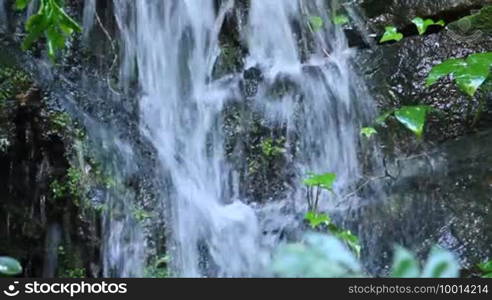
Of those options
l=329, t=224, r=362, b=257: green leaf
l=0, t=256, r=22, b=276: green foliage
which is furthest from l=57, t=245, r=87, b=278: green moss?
l=0, t=256, r=22, b=276: green foliage

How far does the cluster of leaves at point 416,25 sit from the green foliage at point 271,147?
81 centimetres

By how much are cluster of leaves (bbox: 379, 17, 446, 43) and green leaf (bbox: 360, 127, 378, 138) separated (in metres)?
0.54

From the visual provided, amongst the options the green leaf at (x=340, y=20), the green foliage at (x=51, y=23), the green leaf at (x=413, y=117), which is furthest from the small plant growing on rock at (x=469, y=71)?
the green foliage at (x=51, y=23)

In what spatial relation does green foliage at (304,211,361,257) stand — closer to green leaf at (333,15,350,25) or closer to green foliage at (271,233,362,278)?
green leaf at (333,15,350,25)

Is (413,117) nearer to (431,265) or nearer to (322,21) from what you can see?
(322,21)

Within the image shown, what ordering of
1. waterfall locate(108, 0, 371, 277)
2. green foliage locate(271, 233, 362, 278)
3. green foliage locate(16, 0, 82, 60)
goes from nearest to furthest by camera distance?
green foliage locate(271, 233, 362, 278) → green foliage locate(16, 0, 82, 60) → waterfall locate(108, 0, 371, 277)

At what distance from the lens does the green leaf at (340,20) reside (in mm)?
3574

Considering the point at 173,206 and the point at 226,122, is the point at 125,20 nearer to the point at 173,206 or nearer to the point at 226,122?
the point at 226,122

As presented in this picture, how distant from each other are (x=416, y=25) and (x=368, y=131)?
68 centimetres

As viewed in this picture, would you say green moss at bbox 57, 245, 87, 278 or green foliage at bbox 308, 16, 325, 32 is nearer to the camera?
green moss at bbox 57, 245, 87, 278

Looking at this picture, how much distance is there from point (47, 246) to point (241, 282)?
1.86 metres

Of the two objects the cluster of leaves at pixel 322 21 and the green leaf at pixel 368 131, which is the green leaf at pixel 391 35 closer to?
the cluster of leaves at pixel 322 21

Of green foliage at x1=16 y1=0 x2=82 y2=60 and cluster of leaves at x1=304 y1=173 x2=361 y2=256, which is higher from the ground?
green foliage at x1=16 y1=0 x2=82 y2=60

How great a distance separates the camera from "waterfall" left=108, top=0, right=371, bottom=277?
298 cm
